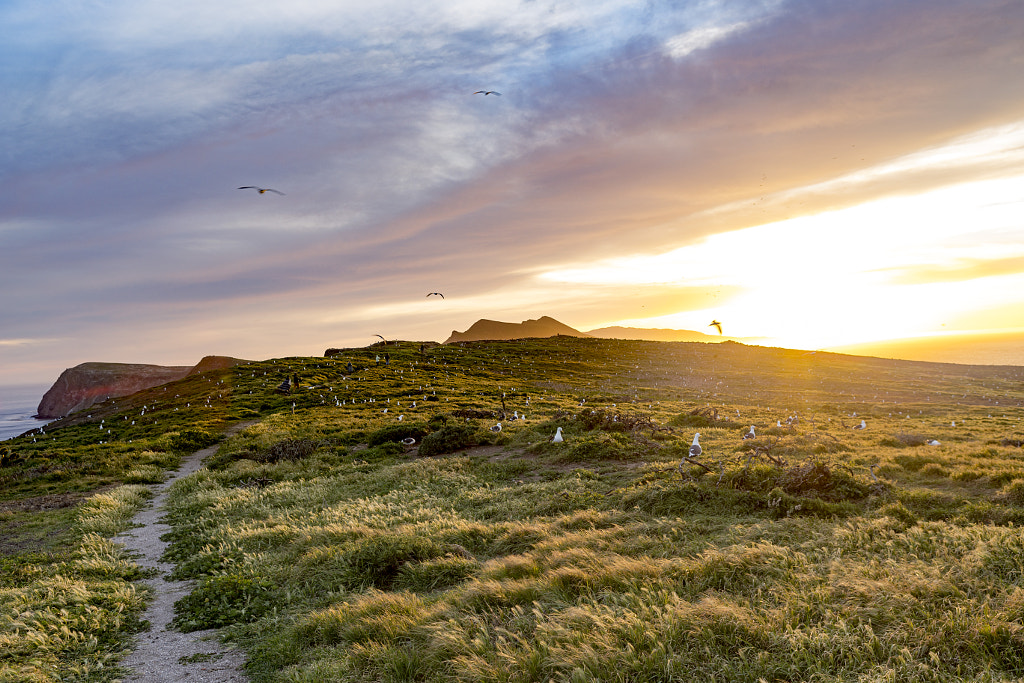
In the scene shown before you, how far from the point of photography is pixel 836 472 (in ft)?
41.8

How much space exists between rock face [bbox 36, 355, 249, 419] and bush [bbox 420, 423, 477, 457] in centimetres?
13346

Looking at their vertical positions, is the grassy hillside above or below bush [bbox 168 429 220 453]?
above

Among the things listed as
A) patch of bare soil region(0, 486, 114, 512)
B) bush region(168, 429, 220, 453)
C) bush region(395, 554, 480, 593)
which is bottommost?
patch of bare soil region(0, 486, 114, 512)

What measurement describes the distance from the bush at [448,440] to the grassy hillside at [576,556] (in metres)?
→ 0.12

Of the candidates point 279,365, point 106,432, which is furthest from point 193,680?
point 279,365

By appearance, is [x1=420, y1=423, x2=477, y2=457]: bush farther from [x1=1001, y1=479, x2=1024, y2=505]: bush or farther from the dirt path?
[x1=1001, y1=479, x2=1024, y2=505]: bush

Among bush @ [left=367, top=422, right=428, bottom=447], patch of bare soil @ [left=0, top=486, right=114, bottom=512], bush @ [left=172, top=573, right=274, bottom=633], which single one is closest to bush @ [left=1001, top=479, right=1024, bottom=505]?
bush @ [left=172, top=573, right=274, bottom=633]

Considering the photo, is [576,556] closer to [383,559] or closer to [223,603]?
[383,559]

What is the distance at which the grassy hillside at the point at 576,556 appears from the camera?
241 inches

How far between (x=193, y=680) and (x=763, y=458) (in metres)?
15.8

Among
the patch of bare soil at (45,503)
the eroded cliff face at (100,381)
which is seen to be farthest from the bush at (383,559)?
the eroded cliff face at (100,381)

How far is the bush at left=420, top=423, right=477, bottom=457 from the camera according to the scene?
26.1 m

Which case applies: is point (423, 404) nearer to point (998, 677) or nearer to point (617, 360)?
point (998, 677)

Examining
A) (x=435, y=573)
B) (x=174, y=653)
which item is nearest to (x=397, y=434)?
(x=435, y=573)
